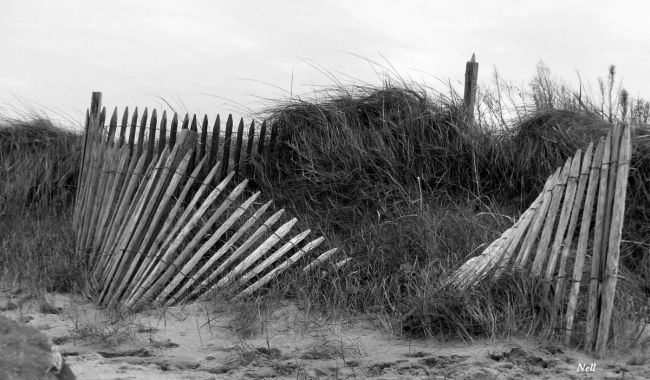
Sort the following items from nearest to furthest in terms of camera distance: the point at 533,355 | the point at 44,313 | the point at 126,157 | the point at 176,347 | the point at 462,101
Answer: the point at 533,355, the point at 176,347, the point at 44,313, the point at 126,157, the point at 462,101

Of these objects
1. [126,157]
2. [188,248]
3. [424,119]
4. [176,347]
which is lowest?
[176,347]

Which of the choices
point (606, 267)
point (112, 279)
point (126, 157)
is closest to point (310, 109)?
point (126, 157)

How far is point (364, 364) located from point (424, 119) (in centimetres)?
355

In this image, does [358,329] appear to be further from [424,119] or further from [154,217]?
[424,119]

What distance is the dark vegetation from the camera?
550 centimetres

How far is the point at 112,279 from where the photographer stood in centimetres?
575

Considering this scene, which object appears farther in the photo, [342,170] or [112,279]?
[342,170]

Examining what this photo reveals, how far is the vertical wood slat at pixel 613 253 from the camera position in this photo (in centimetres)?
439

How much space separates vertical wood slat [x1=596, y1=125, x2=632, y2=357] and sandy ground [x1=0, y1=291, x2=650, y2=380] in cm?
16

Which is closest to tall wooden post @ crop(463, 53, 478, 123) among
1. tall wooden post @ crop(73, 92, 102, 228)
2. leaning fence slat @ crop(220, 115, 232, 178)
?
leaning fence slat @ crop(220, 115, 232, 178)

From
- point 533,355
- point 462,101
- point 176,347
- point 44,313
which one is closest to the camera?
point 533,355

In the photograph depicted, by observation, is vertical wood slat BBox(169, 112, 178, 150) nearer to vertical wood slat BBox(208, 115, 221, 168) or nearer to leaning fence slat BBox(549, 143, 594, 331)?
vertical wood slat BBox(208, 115, 221, 168)

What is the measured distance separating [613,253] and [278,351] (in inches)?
82.3
